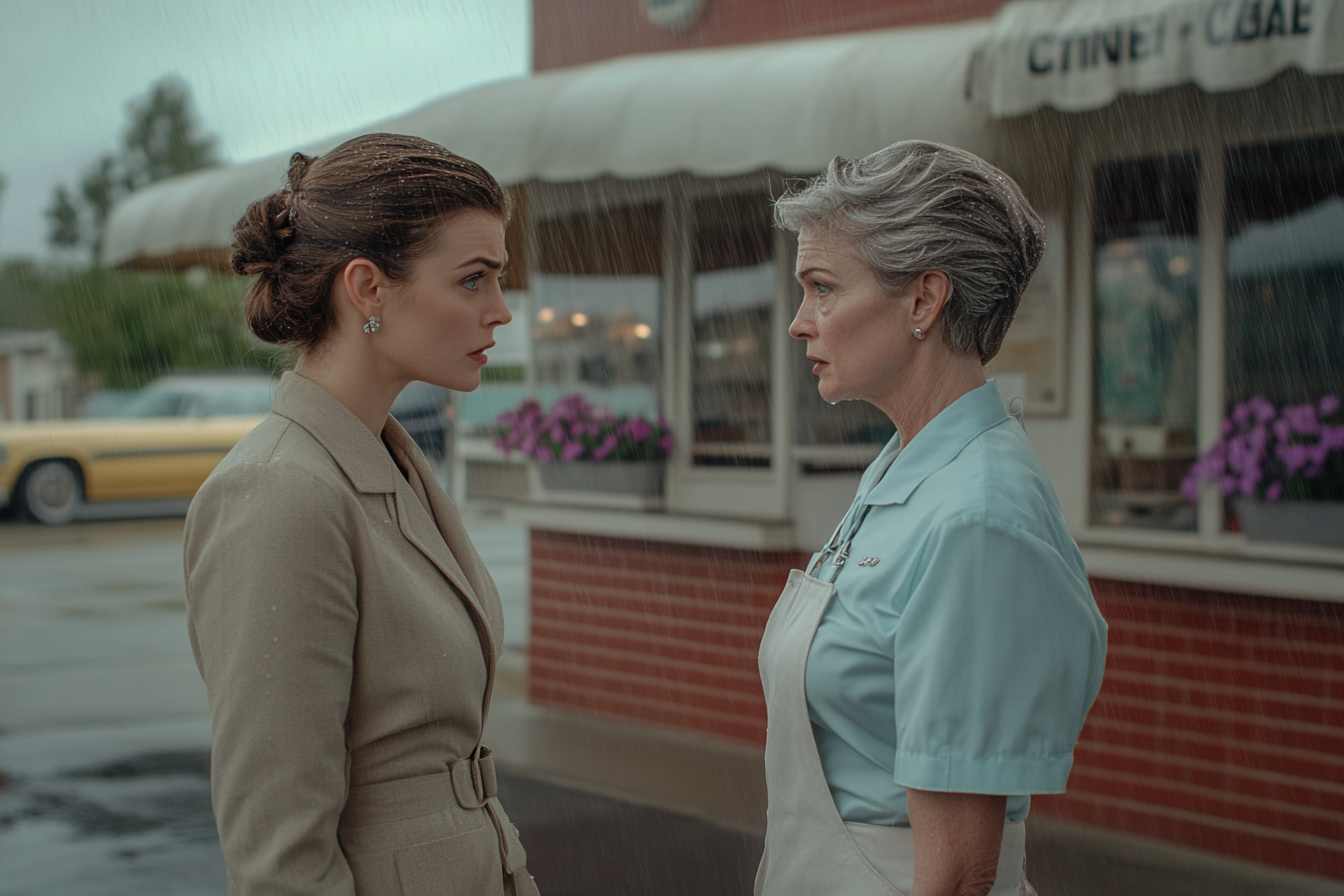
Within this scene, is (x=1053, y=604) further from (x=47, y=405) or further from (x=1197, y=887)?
(x=47, y=405)

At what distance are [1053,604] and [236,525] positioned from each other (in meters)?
1.10

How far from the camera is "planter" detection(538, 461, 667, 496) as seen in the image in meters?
6.49

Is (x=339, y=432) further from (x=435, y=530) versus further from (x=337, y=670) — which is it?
(x=337, y=670)

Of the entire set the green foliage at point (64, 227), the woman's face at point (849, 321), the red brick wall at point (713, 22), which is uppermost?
the green foliage at point (64, 227)

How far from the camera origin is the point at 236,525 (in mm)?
1643

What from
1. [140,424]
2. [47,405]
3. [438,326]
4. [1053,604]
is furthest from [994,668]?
[47,405]

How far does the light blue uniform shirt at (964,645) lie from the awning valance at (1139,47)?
8.17ft

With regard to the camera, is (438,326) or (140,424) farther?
(140,424)

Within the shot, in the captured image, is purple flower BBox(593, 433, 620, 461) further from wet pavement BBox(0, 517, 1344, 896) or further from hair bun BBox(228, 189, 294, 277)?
hair bun BBox(228, 189, 294, 277)

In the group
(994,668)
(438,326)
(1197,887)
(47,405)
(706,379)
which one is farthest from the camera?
(47,405)

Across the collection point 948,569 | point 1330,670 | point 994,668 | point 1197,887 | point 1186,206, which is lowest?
point 1197,887

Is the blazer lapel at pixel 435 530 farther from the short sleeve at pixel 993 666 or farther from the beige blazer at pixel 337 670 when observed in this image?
the short sleeve at pixel 993 666

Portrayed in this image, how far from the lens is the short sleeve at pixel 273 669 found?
5.31 ft

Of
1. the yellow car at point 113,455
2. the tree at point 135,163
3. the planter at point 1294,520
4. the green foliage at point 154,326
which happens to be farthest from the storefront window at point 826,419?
the tree at point 135,163
